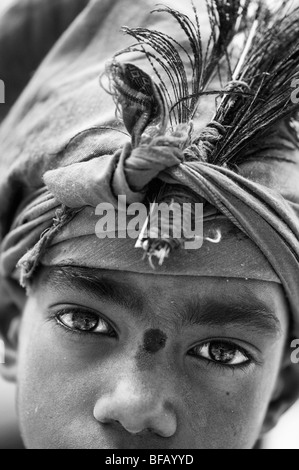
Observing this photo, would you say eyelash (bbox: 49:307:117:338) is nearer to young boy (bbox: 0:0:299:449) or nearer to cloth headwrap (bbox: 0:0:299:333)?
young boy (bbox: 0:0:299:449)

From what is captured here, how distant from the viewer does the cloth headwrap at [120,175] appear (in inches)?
49.8

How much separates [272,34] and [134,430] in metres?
0.85

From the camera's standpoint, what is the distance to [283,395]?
1.83 metres

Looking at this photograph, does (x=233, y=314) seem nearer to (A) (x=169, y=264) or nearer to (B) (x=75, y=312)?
(A) (x=169, y=264)

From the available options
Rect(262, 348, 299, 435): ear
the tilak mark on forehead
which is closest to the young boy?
the tilak mark on forehead

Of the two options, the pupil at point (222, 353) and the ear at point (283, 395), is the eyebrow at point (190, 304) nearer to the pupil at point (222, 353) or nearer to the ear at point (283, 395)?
the pupil at point (222, 353)

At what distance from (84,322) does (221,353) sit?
30cm

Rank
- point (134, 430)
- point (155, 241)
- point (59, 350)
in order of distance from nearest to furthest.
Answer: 1. point (155, 241)
2. point (134, 430)
3. point (59, 350)

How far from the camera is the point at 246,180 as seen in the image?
1367 mm

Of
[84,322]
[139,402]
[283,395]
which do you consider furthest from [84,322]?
[283,395]
